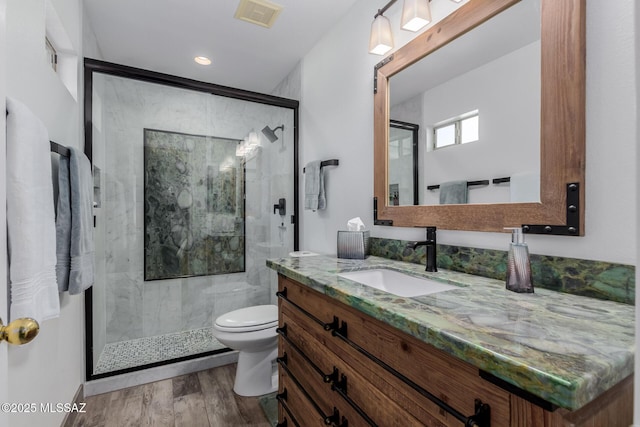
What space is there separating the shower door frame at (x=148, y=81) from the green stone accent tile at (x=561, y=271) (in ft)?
5.49

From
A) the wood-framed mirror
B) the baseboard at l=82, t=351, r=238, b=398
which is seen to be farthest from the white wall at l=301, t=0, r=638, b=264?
the baseboard at l=82, t=351, r=238, b=398

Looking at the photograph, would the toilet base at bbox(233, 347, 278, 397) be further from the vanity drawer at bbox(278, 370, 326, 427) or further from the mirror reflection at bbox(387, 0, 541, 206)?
the mirror reflection at bbox(387, 0, 541, 206)

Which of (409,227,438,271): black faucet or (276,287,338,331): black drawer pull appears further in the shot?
(409,227,438,271): black faucet

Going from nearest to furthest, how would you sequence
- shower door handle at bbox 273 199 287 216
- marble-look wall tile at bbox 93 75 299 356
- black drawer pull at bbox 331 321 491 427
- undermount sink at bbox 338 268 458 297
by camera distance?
black drawer pull at bbox 331 321 491 427 → undermount sink at bbox 338 268 458 297 → marble-look wall tile at bbox 93 75 299 356 → shower door handle at bbox 273 199 287 216

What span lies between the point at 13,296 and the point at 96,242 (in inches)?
58.2

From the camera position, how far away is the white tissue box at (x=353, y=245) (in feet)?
5.37

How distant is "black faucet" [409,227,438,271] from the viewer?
1.29 metres

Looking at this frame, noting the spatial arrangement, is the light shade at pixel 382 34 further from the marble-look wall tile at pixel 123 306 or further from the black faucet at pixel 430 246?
the marble-look wall tile at pixel 123 306

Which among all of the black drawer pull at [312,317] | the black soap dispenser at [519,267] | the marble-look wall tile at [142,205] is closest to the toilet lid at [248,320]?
the black drawer pull at [312,317]

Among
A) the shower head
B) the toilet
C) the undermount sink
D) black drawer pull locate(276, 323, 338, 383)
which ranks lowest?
the toilet

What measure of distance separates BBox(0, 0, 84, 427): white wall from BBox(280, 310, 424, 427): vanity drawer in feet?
3.22

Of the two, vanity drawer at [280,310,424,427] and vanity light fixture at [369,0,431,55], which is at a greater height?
vanity light fixture at [369,0,431,55]

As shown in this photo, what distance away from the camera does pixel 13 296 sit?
0.88m

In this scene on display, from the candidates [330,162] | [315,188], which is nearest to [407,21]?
[330,162]
